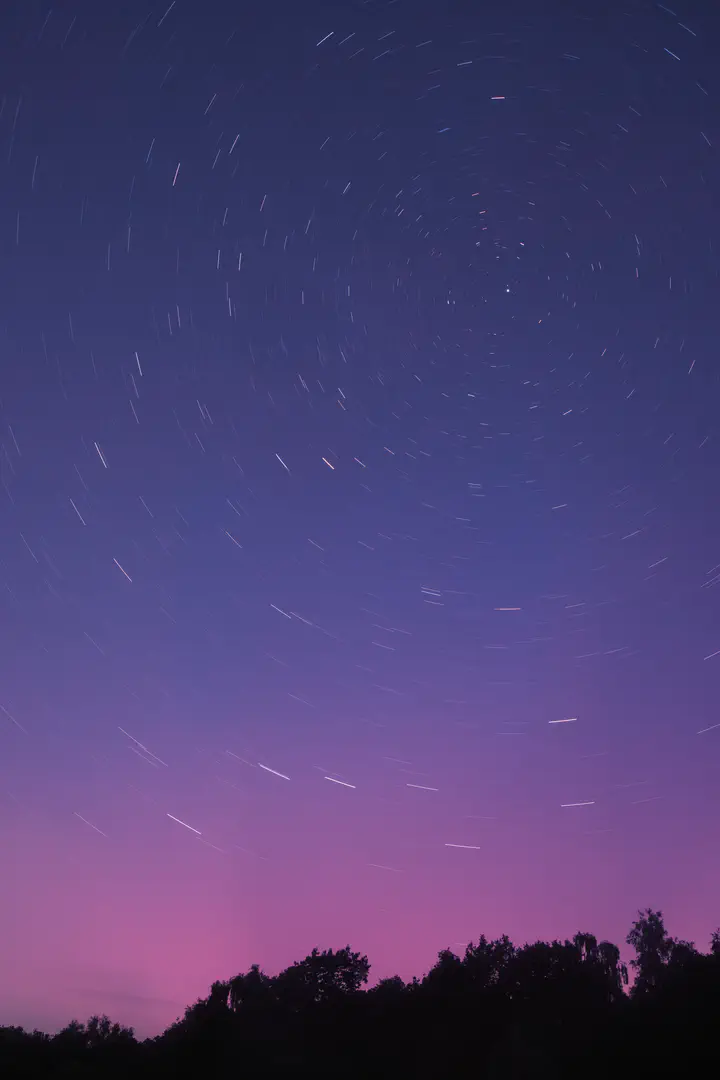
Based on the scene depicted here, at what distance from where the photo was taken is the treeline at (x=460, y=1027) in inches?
1054

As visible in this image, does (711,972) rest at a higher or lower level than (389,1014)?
higher

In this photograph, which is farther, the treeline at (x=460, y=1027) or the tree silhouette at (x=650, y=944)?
the tree silhouette at (x=650, y=944)

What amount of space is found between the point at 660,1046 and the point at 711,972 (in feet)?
13.5

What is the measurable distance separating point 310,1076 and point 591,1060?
575 inches

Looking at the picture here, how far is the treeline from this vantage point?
26781mm

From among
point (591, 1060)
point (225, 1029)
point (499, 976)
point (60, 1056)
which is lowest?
point (60, 1056)

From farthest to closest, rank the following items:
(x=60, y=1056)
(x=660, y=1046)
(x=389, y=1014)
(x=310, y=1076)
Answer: (x=389, y=1014)
(x=60, y=1056)
(x=310, y=1076)
(x=660, y=1046)

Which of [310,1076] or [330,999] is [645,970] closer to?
[330,999]

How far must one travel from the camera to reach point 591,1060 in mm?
27031

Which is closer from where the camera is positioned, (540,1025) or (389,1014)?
(540,1025)

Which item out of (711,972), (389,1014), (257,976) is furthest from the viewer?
(257,976)

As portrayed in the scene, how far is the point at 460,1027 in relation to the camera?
36312 mm

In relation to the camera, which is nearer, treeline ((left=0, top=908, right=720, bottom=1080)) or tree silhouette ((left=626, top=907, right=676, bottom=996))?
treeline ((left=0, top=908, right=720, bottom=1080))

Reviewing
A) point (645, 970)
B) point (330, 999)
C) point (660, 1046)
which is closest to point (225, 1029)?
point (330, 999)
